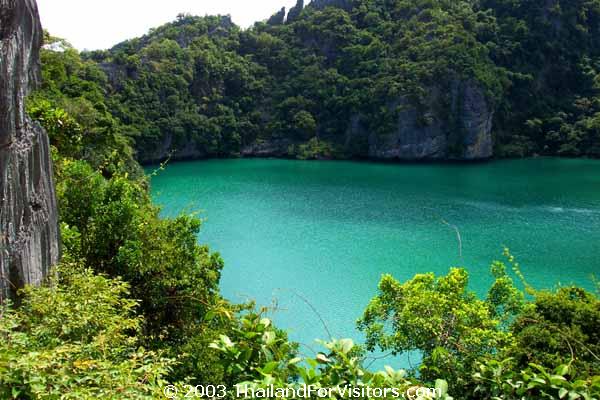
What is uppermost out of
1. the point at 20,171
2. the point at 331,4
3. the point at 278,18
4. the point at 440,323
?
the point at 331,4

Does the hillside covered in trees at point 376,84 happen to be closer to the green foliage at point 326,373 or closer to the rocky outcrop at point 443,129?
the rocky outcrop at point 443,129

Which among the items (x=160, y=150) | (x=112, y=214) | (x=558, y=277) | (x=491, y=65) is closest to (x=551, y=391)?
(x=112, y=214)

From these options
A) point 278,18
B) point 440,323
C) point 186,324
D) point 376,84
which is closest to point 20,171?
point 186,324

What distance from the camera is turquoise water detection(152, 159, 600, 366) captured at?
48.5 ft

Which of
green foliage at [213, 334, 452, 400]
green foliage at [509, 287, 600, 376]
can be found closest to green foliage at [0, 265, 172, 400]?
green foliage at [213, 334, 452, 400]

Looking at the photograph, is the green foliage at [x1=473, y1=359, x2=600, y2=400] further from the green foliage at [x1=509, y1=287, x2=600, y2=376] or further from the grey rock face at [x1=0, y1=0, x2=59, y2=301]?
the grey rock face at [x1=0, y1=0, x2=59, y2=301]

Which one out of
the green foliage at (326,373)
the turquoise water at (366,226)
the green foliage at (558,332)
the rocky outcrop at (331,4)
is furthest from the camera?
the rocky outcrop at (331,4)

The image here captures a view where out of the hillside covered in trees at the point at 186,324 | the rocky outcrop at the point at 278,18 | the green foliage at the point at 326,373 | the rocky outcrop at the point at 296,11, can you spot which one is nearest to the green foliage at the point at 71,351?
the hillside covered in trees at the point at 186,324

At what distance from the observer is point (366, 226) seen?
21.6 meters

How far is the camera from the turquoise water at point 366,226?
48.5 feet

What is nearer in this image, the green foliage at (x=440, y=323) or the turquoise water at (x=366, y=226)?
the green foliage at (x=440, y=323)

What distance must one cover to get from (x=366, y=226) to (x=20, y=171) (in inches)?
701

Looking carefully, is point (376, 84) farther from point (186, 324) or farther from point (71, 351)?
point (71, 351)

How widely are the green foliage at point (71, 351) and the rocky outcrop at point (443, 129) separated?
40837 millimetres
